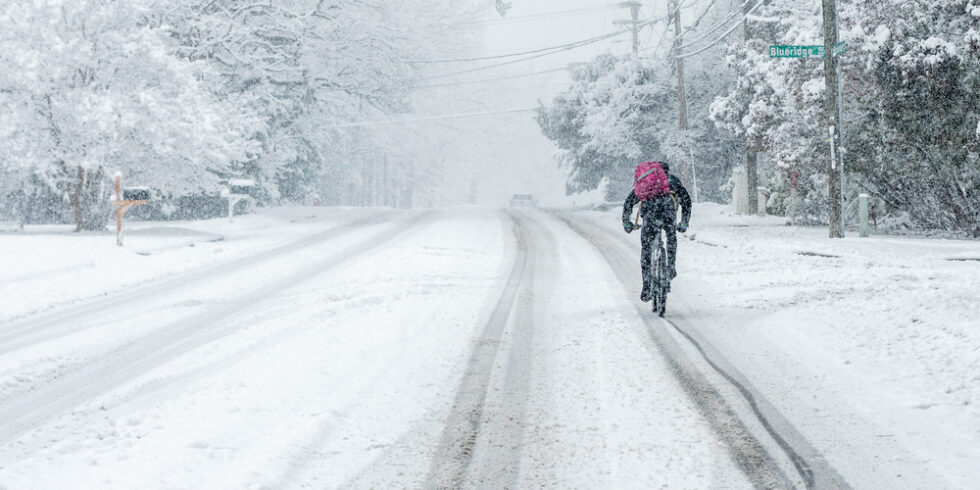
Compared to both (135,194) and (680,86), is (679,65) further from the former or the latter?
(135,194)

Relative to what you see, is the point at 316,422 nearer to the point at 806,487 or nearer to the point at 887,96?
the point at 806,487

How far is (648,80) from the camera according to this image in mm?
38594

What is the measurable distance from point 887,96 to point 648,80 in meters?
20.9

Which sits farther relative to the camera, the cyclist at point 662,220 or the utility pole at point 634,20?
the utility pole at point 634,20

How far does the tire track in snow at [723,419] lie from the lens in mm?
4355

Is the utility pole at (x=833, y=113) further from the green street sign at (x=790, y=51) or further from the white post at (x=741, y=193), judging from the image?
the white post at (x=741, y=193)

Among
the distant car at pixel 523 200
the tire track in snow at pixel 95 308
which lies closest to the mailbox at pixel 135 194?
the tire track in snow at pixel 95 308

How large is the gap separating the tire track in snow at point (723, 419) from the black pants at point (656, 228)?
1.58 ft

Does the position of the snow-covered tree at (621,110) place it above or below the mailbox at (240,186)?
above

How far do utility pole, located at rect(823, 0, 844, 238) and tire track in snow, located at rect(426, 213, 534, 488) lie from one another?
1106 centimetres

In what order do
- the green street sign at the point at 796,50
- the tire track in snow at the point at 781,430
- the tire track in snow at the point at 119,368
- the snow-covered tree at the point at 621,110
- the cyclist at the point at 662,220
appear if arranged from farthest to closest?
the snow-covered tree at the point at 621,110 → the green street sign at the point at 796,50 → the cyclist at the point at 662,220 → the tire track in snow at the point at 119,368 → the tire track in snow at the point at 781,430

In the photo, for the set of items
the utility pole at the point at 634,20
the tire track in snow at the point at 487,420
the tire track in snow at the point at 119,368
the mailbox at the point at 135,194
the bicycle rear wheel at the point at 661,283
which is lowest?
the tire track in snow at the point at 487,420

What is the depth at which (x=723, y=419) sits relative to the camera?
5355 millimetres

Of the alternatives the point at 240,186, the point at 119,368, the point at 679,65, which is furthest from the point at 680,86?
the point at 119,368
